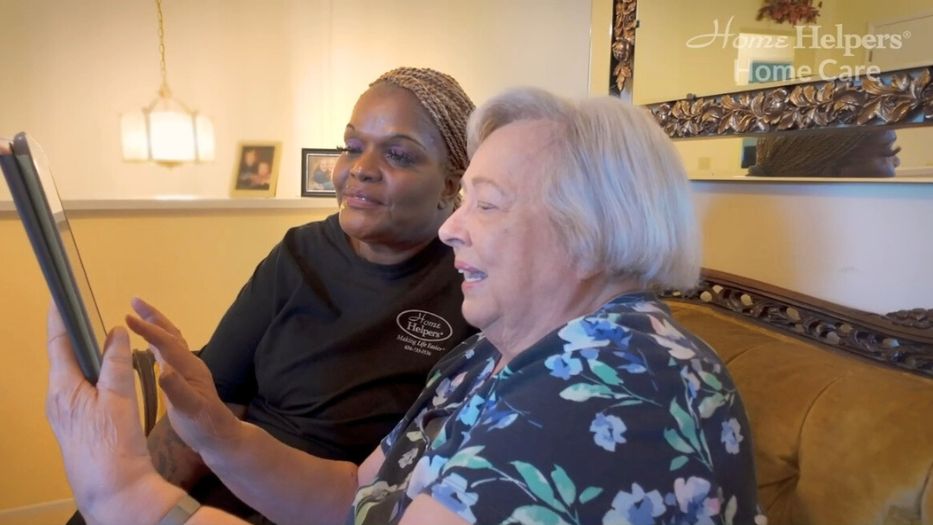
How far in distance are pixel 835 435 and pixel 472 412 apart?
1.78 ft

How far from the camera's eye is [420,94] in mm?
1323

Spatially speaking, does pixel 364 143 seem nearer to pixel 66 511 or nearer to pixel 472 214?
pixel 472 214

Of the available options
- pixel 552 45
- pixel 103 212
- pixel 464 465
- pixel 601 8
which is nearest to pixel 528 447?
pixel 464 465

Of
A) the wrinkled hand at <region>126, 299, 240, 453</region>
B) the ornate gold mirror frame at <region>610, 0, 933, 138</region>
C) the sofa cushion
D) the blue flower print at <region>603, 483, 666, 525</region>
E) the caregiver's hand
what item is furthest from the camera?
the ornate gold mirror frame at <region>610, 0, 933, 138</region>

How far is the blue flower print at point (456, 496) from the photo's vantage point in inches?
23.5

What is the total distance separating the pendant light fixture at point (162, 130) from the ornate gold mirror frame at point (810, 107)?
77.8 inches

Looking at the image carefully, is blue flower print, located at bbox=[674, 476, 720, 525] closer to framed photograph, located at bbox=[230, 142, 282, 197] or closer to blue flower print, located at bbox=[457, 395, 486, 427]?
blue flower print, located at bbox=[457, 395, 486, 427]

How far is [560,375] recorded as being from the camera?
0.66m

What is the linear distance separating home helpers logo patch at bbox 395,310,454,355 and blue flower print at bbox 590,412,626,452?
699 millimetres

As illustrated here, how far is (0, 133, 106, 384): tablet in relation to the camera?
62cm

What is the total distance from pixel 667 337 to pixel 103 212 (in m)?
2.23

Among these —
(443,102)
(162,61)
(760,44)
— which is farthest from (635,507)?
(162,61)

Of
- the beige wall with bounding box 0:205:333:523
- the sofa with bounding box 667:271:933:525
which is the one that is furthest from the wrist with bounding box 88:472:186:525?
the beige wall with bounding box 0:205:333:523

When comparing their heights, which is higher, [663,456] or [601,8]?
[601,8]
